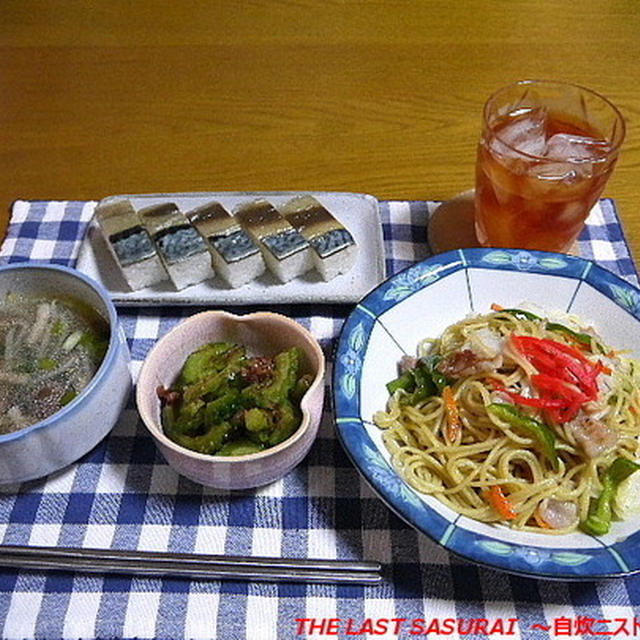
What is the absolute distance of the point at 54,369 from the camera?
135cm

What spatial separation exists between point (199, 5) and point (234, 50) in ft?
1.22

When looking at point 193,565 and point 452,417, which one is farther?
point 452,417

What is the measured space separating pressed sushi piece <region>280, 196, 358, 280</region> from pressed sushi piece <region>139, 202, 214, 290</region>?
253 millimetres

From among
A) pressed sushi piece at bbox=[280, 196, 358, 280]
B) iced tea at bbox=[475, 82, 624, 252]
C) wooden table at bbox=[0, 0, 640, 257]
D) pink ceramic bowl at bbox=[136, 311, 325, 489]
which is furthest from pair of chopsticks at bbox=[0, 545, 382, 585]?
wooden table at bbox=[0, 0, 640, 257]

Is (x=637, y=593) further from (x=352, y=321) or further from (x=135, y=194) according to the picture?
(x=135, y=194)

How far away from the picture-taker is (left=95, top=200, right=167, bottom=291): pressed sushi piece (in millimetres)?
1657

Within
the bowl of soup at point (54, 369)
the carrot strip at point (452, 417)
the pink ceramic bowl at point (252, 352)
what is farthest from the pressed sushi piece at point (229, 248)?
the carrot strip at point (452, 417)

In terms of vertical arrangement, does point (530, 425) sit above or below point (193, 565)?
above

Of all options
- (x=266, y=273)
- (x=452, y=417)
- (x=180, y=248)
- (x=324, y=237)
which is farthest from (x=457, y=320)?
(x=180, y=248)

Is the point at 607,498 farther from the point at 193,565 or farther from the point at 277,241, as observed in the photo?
the point at 277,241

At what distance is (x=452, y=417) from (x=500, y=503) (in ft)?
0.66

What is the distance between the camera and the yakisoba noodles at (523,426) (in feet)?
4.12

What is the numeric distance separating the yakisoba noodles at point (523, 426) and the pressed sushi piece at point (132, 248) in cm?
67

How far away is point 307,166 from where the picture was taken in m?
2.14
